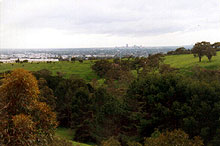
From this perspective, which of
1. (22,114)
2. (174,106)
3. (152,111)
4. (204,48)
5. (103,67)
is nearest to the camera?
(22,114)

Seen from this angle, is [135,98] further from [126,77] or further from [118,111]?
[126,77]

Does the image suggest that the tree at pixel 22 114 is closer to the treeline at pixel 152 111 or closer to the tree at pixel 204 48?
the treeline at pixel 152 111

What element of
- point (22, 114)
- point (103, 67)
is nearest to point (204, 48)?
point (103, 67)

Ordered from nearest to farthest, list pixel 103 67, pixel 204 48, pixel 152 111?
1. pixel 152 111
2. pixel 204 48
3. pixel 103 67

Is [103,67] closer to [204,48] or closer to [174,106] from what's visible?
[204,48]

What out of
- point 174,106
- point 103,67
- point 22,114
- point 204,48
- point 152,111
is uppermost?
point 204,48

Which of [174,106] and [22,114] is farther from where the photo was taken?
[174,106]

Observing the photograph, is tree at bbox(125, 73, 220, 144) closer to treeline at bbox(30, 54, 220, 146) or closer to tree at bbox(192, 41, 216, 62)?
treeline at bbox(30, 54, 220, 146)

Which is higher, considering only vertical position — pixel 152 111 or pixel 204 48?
pixel 204 48
